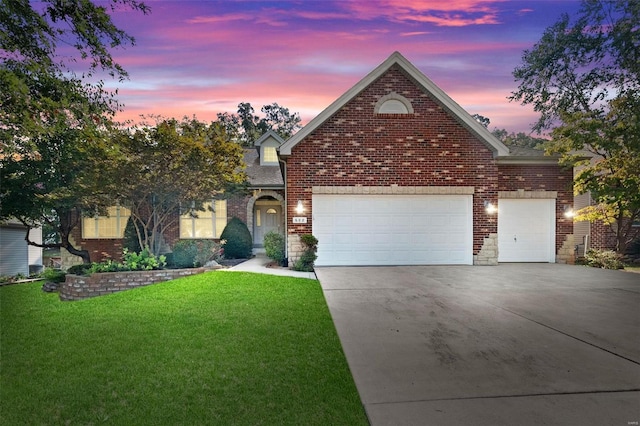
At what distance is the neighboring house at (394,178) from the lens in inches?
484

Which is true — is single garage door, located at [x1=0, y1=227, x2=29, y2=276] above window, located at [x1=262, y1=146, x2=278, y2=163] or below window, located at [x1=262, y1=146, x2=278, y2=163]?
below

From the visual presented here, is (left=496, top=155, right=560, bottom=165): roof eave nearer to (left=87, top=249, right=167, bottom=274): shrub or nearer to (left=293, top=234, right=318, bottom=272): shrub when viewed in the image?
(left=293, top=234, right=318, bottom=272): shrub

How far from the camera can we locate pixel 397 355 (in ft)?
15.7

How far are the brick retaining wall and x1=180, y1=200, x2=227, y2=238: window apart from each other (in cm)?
716

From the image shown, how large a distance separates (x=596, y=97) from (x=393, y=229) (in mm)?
16070

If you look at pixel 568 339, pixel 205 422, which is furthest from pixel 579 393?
pixel 205 422

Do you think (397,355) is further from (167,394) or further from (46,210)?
(46,210)

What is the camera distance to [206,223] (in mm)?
18375

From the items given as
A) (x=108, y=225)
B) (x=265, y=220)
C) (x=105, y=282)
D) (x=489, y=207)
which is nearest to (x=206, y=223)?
(x=265, y=220)

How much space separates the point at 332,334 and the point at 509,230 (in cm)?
1069

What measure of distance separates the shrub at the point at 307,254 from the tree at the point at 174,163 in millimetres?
3614

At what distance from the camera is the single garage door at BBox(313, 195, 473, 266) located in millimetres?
12508

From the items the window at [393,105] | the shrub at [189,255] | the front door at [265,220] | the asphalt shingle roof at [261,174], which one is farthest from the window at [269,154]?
the window at [393,105]

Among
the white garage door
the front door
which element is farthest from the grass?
the front door
